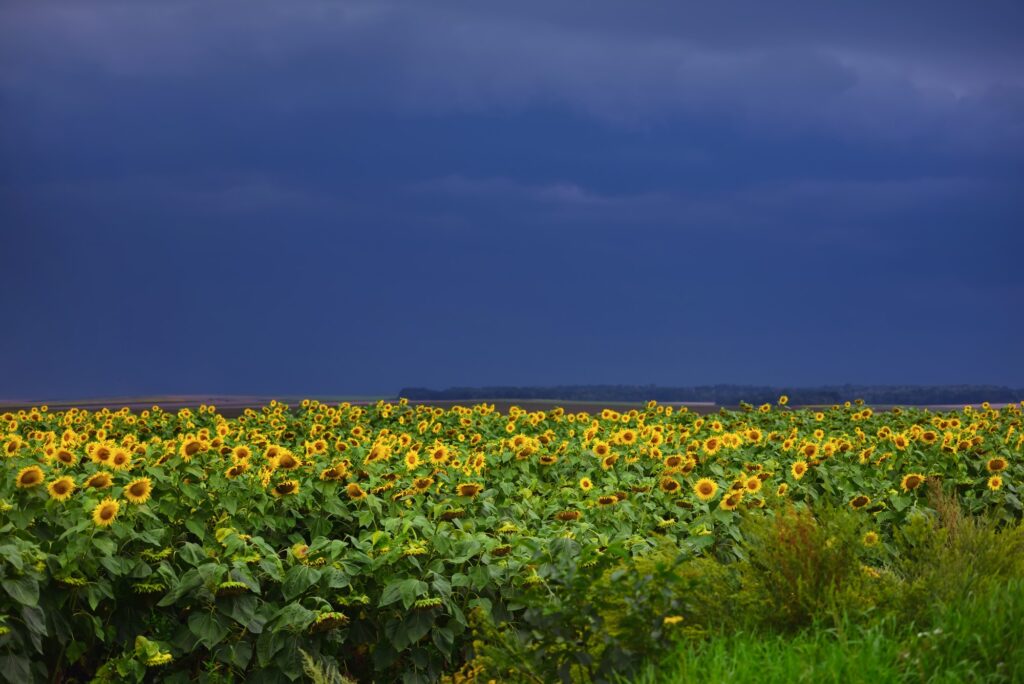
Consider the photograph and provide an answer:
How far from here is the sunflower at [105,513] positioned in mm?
5727

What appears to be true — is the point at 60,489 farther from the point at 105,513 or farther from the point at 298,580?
the point at 298,580

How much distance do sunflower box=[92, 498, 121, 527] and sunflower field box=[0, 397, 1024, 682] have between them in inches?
0.6

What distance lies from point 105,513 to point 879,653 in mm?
3967

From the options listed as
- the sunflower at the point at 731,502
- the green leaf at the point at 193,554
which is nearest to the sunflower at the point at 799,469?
the sunflower at the point at 731,502

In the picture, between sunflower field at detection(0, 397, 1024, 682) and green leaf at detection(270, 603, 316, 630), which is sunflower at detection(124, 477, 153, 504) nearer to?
sunflower field at detection(0, 397, 1024, 682)

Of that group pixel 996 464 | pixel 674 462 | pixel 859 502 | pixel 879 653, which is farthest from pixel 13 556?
pixel 996 464

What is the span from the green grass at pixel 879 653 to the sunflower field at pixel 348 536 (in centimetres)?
37

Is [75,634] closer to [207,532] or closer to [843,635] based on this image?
[207,532]

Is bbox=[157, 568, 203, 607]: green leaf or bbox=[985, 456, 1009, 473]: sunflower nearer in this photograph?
bbox=[157, 568, 203, 607]: green leaf

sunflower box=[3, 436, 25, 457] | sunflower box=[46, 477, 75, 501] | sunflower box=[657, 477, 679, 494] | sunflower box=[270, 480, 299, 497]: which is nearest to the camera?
sunflower box=[46, 477, 75, 501]

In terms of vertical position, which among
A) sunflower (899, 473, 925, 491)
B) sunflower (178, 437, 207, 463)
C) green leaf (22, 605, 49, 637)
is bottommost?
green leaf (22, 605, 49, 637)

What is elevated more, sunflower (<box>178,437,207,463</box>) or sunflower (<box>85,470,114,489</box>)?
sunflower (<box>178,437,207,463</box>)

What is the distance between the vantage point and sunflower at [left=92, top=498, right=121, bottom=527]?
5727mm

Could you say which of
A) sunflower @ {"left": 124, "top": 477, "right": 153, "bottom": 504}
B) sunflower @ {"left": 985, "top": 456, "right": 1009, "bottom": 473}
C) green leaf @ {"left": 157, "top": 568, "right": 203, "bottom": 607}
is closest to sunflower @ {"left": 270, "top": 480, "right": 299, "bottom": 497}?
sunflower @ {"left": 124, "top": 477, "right": 153, "bottom": 504}
